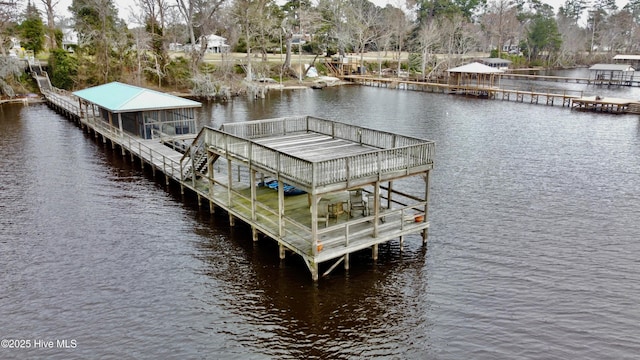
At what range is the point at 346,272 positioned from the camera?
2019 centimetres

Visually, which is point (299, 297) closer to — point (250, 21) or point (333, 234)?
point (333, 234)

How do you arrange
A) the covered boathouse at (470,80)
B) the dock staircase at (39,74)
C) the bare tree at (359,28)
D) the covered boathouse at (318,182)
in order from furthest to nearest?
the bare tree at (359,28)
the covered boathouse at (470,80)
the dock staircase at (39,74)
the covered boathouse at (318,182)

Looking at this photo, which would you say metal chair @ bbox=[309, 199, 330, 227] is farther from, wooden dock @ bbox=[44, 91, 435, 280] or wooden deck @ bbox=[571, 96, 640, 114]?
wooden deck @ bbox=[571, 96, 640, 114]

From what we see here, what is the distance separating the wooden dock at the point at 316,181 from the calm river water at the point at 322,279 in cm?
128

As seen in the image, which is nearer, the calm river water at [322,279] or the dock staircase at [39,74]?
the calm river water at [322,279]

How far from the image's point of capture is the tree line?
73.5m

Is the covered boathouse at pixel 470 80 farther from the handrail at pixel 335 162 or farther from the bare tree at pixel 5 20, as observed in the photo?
the bare tree at pixel 5 20

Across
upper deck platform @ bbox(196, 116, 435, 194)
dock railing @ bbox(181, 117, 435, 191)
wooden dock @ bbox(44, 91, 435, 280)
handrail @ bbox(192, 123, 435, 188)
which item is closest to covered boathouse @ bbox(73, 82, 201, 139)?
wooden dock @ bbox(44, 91, 435, 280)

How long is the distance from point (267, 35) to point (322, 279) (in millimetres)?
73521

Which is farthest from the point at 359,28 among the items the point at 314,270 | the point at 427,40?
the point at 314,270

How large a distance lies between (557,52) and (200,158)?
428 ft

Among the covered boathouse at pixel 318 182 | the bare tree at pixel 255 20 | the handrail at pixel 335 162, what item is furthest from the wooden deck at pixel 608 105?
the handrail at pixel 335 162

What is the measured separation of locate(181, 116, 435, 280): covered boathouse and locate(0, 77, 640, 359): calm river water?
1.32 m

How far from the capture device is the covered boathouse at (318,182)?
18.7 meters
